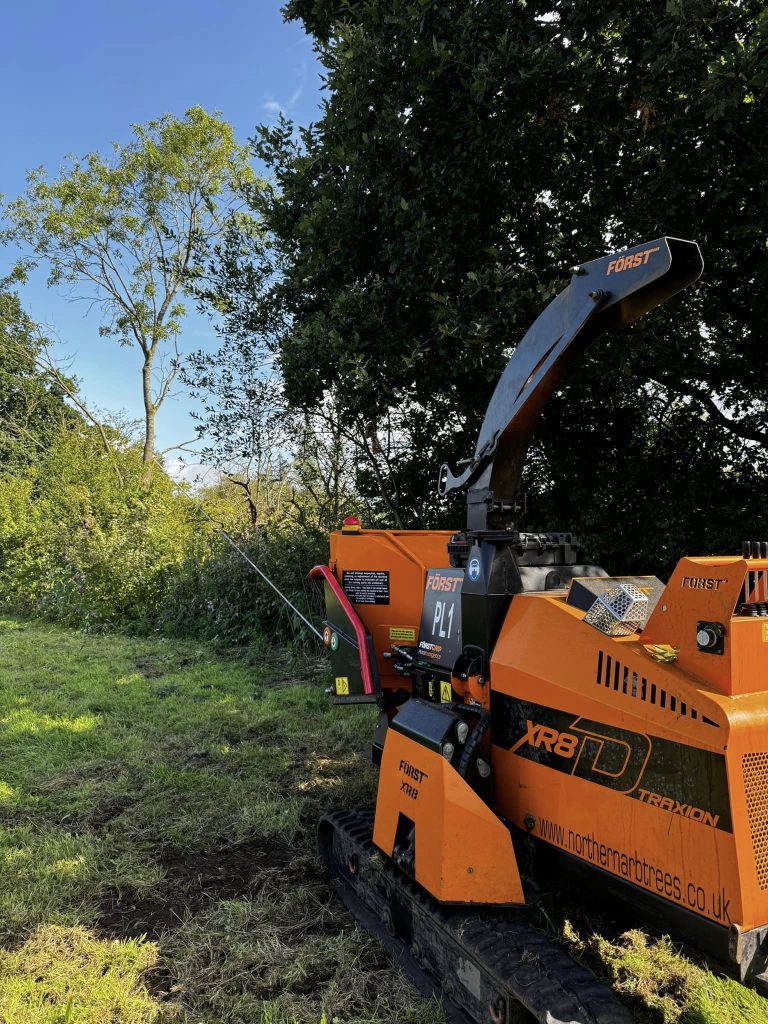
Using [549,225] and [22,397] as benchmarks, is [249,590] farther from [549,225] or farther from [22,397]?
[22,397]

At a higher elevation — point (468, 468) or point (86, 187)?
point (86, 187)

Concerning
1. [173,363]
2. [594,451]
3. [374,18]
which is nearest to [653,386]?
[594,451]

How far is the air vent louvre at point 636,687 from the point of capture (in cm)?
193

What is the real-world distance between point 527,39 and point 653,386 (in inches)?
123

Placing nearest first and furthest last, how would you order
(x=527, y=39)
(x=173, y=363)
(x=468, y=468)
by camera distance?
(x=468, y=468) < (x=527, y=39) < (x=173, y=363)

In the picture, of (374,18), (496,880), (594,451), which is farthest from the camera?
(594,451)

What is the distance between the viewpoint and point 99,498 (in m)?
14.7

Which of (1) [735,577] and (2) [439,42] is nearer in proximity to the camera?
(1) [735,577]

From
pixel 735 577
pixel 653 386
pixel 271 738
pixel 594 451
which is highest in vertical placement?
pixel 653 386

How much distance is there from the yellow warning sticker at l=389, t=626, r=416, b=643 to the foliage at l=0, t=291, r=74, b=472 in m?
20.9

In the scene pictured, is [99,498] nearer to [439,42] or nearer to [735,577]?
[439,42]

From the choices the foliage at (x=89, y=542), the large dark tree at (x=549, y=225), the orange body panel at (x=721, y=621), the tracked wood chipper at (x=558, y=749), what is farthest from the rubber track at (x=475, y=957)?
the foliage at (x=89, y=542)

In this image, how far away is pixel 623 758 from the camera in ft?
6.86

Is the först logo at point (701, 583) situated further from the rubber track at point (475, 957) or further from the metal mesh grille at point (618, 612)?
the rubber track at point (475, 957)
